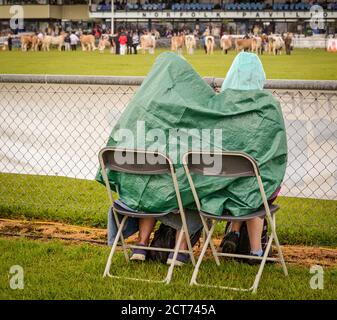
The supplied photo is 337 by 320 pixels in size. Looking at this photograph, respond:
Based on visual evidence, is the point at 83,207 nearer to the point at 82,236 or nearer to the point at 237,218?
the point at 82,236

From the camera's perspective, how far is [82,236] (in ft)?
22.2

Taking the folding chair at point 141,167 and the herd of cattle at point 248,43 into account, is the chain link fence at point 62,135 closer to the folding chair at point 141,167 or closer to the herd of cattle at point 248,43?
the folding chair at point 141,167

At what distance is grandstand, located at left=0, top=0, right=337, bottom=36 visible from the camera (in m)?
75.9

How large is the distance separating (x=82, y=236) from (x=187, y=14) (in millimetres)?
73283

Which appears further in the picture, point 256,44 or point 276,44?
point 256,44

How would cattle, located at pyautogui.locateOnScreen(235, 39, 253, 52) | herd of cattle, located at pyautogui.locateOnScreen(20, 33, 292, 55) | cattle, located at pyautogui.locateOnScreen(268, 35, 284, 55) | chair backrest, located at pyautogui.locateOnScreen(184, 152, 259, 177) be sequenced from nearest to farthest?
chair backrest, located at pyautogui.locateOnScreen(184, 152, 259, 177) < cattle, located at pyautogui.locateOnScreen(268, 35, 284, 55) < herd of cattle, located at pyautogui.locateOnScreen(20, 33, 292, 55) < cattle, located at pyautogui.locateOnScreen(235, 39, 253, 52)

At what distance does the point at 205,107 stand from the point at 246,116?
0.98 ft

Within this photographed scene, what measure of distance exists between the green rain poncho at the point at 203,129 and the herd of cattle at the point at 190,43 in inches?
1741

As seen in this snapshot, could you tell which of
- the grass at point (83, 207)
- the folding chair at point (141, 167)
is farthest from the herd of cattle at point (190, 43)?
the folding chair at point (141, 167)

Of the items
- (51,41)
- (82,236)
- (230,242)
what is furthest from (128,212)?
(51,41)

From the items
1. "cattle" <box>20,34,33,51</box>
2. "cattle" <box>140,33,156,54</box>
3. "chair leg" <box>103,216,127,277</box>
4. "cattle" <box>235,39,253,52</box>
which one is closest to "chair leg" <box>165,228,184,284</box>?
"chair leg" <box>103,216,127,277</box>

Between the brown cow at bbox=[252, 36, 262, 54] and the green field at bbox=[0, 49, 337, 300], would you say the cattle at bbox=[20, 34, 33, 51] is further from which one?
the green field at bbox=[0, 49, 337, 300]

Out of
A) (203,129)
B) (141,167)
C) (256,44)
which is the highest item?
(203,129)

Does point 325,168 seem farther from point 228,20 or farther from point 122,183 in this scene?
point 228,20
